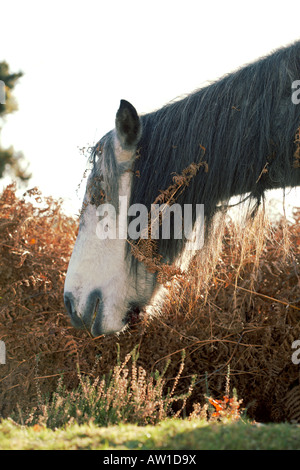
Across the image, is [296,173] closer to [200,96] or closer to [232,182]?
[232,182]

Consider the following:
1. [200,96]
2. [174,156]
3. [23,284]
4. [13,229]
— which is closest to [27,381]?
[23,284]

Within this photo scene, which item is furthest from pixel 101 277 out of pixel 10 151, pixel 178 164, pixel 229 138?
pixel 10 151

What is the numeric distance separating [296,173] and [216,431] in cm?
138

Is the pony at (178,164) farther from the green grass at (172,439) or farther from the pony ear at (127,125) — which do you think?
the green grass at (172,439)

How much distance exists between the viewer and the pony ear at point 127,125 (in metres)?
2.66

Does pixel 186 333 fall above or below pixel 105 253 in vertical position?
below

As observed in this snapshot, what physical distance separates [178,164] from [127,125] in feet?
1.20

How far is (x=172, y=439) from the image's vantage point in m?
1.78

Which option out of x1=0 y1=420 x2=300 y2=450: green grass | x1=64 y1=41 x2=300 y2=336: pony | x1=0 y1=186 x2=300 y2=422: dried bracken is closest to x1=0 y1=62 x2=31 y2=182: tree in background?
x1=0 y1=186 x2=300 y2=422: dried bracken

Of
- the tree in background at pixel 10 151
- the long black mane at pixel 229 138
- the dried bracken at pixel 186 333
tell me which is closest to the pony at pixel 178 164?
the long black mane at pixel 229 138

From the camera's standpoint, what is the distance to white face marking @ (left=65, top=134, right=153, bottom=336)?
9.16 feet

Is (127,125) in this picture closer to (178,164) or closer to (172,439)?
(178,164)

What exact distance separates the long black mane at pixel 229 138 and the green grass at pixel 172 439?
121 cm

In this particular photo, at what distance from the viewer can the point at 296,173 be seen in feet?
8.20
